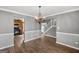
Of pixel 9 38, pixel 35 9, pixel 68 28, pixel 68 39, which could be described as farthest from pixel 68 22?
pixel 9 38

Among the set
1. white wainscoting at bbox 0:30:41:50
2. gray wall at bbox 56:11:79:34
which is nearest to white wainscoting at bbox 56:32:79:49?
gray wall at bbox 56:11:79:34

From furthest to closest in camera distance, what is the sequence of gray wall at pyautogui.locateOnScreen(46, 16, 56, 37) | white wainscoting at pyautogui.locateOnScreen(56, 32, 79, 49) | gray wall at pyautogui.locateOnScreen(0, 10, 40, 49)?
1. gray wall at pyautogui.locateOnScreen(46, 16, 56, 37)
2. white wainscoting at pyautogui.locateOnScreen(56, 32, 79, 49)
3. gray wall at pyautogui.locateOnScreen(0, 10, 40, 49)

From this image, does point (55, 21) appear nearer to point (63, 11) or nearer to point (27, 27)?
point (63, 11)

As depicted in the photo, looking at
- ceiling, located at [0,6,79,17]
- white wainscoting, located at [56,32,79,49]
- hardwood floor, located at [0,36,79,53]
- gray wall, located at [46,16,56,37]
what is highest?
ceiling, located at [0,6,79,17]

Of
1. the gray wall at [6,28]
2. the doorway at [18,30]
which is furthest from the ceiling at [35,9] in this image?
the doorway at [18,30]

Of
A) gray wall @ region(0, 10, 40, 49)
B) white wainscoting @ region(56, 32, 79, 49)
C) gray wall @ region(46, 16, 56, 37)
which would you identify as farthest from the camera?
gray wall @ region(46, 16, 56, 37)

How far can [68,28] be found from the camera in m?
2.60

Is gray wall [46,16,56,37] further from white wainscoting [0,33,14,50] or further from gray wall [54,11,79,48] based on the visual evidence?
white wainscoting [0,33,14,50]

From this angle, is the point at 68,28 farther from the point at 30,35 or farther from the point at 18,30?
the point at 18,30

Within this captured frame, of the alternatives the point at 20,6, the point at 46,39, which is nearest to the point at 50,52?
the point at 46,39

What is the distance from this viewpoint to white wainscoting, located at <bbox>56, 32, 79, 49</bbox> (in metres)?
2.45

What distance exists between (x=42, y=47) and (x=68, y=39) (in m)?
0.82

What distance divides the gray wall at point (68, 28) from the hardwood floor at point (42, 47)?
191 millimetres

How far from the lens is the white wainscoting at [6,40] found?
2306mm
